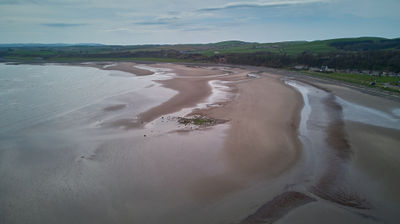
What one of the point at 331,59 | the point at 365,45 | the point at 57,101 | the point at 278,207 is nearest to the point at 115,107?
the point at 57,101

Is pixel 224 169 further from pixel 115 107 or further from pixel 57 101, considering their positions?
pixel 57 101

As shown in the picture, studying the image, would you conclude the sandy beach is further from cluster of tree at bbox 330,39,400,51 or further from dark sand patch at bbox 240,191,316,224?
cluster of tree at bbox 330,39,400,51

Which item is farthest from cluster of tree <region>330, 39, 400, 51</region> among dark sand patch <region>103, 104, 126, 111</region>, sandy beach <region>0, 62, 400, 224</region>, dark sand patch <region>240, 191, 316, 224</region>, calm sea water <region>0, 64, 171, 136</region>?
dark sand patch <region>240, 191, 316, 224</region>

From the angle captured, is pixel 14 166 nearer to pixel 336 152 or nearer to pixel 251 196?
pixel 251 196

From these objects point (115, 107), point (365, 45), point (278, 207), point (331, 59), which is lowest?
point (278, 207)

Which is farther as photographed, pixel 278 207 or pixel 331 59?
pixel 331 59

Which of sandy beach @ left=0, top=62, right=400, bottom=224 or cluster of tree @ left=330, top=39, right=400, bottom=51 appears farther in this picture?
cluster of tree @ left=330, top=39, right=400, bottom=51

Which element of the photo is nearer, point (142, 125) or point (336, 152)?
point (336, 152)

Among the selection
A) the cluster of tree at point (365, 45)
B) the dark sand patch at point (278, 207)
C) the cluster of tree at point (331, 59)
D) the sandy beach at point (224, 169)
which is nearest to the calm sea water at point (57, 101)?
the sandy beach at point (224, 169)

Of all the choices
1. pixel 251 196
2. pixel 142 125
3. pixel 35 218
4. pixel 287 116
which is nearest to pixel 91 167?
pixel 35 218
